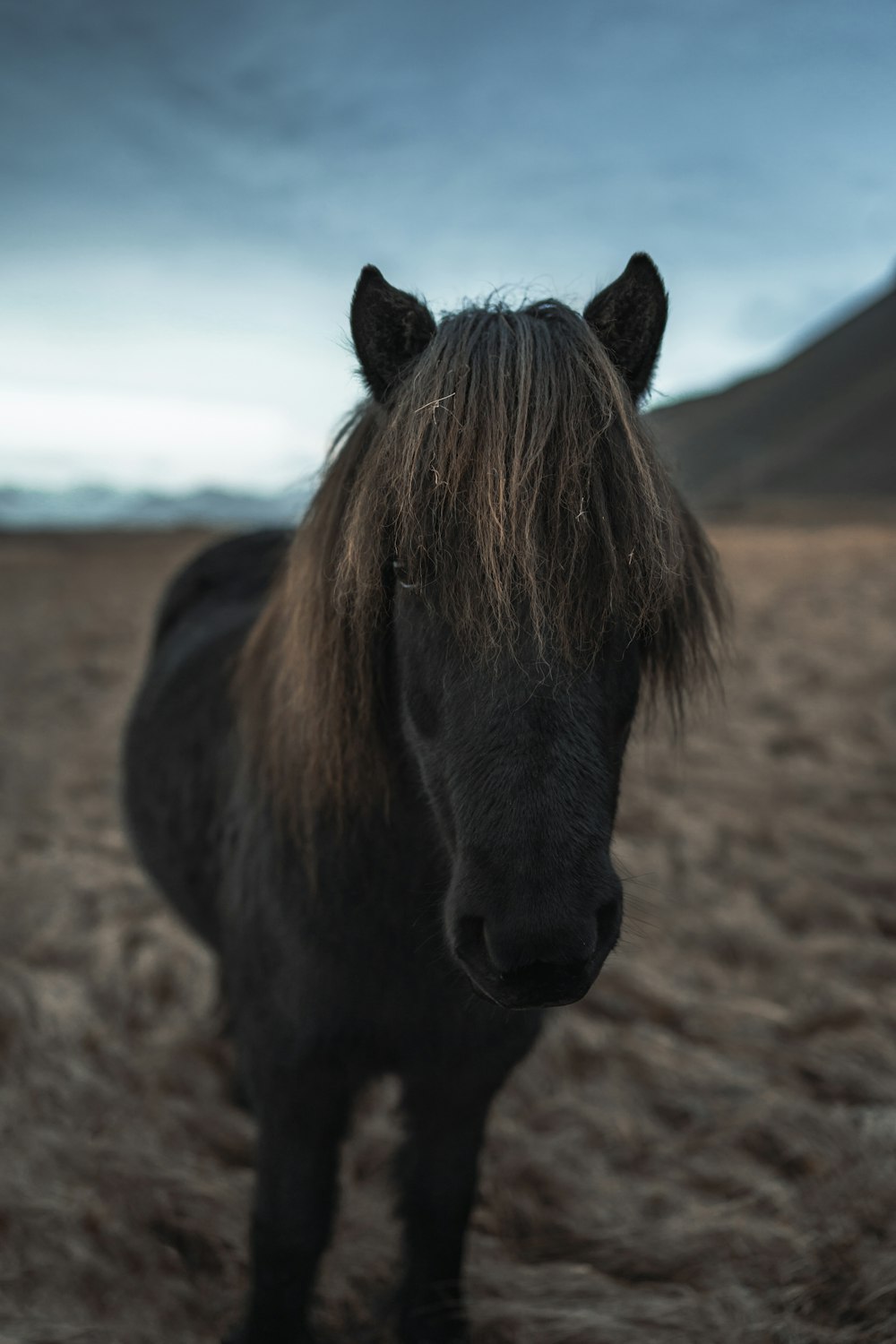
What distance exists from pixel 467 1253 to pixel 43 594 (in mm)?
15065

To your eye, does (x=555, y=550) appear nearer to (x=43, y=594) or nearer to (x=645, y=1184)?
(x=645, y=1184)

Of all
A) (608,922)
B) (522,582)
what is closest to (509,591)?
(522,582)

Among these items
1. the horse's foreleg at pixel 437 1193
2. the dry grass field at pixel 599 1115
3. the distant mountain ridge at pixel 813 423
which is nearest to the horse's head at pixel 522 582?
the dry grass field at pixel 599 1115

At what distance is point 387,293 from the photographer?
1458 millimetres

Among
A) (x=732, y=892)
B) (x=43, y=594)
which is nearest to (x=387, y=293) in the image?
(x=732, y=892)

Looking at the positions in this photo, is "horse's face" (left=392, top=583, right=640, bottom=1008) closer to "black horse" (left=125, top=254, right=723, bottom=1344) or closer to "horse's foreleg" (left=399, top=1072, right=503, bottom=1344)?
"black horse" (left=125, top=254, right=723, bottom=1344)

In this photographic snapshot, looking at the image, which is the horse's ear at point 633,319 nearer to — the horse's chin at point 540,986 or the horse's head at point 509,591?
the horse's head at point 509,591

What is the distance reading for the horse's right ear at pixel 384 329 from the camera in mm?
1453

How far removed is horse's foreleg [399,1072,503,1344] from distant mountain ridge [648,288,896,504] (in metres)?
72.7

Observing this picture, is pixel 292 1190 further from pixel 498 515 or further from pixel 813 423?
pixel 813 423

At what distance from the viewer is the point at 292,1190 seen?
187 centimetres

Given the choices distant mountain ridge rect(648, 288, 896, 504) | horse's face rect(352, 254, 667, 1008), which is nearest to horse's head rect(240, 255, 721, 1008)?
horse's face rect(352, 254, 667, 1008)

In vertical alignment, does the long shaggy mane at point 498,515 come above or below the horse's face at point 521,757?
above

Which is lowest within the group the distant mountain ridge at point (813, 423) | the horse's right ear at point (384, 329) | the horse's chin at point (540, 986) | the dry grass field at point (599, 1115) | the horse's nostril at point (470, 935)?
the dry grass field at point (599, 1115)
